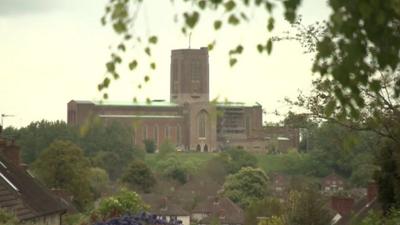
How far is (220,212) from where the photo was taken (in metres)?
64.6

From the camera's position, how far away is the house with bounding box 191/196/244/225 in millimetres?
63156

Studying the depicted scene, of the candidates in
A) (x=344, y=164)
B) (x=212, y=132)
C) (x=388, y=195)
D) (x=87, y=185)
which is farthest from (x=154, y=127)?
(x=388, y=195)

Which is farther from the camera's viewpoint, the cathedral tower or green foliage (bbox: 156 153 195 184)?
the cathedral tower

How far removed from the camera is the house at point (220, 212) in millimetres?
63156

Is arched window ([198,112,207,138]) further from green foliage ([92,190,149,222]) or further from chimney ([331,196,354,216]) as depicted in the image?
green foliage ([92,190,149,222])

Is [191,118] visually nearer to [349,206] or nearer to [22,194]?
[349,206]

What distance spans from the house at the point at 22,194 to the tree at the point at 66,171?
69.8 feet

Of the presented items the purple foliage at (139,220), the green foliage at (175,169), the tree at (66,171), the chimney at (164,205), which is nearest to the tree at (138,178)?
the chimney at (164,205)

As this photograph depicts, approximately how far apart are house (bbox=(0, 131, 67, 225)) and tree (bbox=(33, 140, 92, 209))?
2129cm

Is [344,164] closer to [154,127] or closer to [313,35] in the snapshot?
[154,127]

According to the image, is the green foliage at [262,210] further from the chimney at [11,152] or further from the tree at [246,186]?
the tree at [246,186]

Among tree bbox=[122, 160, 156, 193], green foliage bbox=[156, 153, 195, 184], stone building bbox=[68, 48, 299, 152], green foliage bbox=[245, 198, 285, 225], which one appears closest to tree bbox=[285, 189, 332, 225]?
green foliage bbox=[245, 198, 285, 225]

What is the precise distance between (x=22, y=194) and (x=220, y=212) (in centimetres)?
4250

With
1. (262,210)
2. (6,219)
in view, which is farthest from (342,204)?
(6,219)
